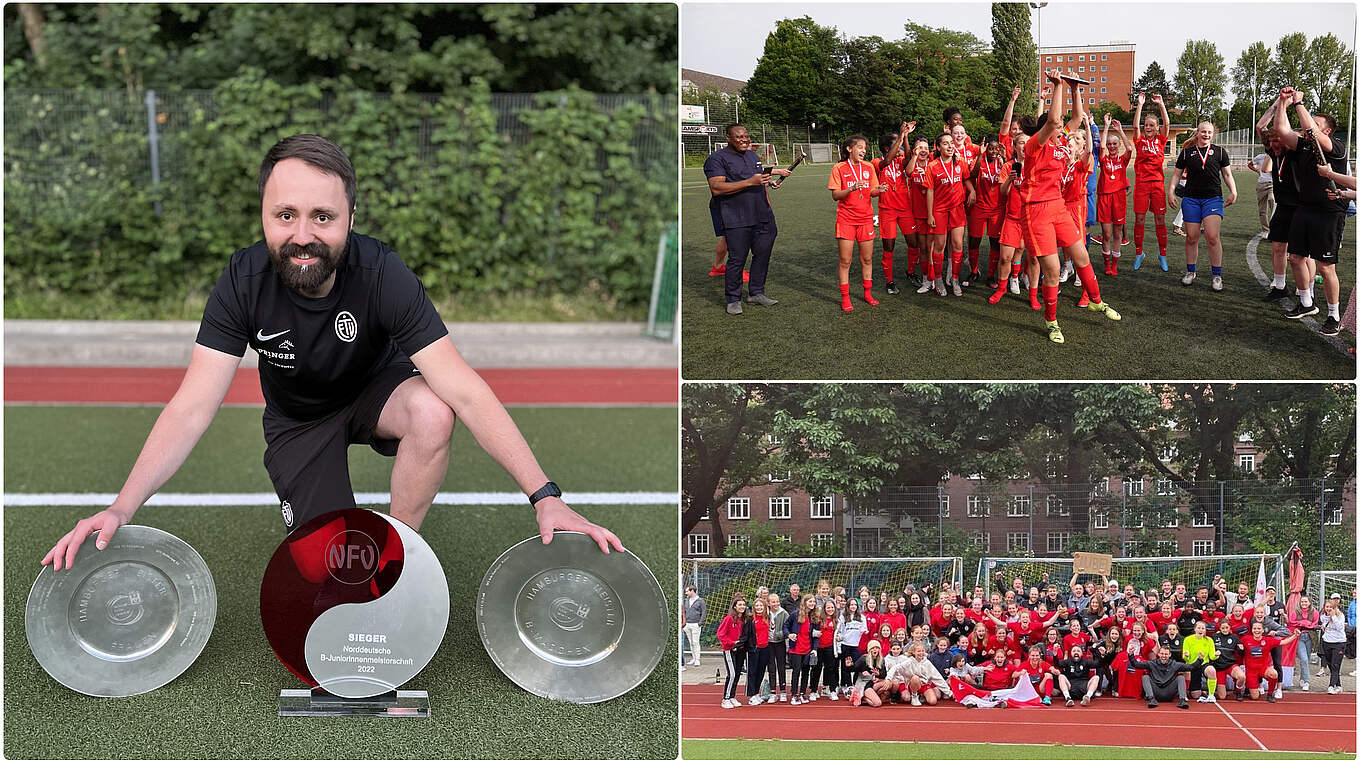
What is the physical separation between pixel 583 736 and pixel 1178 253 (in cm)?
339

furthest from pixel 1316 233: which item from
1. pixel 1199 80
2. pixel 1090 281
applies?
pixel 1090 281

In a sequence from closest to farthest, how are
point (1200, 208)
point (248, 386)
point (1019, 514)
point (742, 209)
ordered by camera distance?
point (742, 209) < point (1200, 208) < point (1019, 514) < point (248, 386)

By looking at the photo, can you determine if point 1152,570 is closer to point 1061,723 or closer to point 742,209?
point 1061,723

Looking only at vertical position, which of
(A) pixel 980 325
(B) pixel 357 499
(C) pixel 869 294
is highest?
(C) pixel 869 294

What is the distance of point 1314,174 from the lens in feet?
13.1

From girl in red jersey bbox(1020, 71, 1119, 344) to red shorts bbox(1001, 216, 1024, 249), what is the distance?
37mm

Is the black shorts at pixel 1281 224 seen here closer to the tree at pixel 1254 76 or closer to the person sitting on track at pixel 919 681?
the tree at pixel 1254 76

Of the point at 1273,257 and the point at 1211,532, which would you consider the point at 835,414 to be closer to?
the point at 1273,257

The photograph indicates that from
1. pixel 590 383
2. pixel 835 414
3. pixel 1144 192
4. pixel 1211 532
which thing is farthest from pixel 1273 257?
pixel 590 383

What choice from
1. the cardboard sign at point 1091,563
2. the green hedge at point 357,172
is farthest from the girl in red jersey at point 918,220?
the green hedge at point 357,172

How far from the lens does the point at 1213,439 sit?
4.36m

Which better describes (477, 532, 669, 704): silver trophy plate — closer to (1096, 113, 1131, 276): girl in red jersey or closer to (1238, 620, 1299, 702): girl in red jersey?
(1238, 620, 1299, 702): girl in red jersey

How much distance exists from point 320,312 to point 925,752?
2.18 metres

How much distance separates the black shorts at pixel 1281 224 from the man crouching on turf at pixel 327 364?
116 inches
